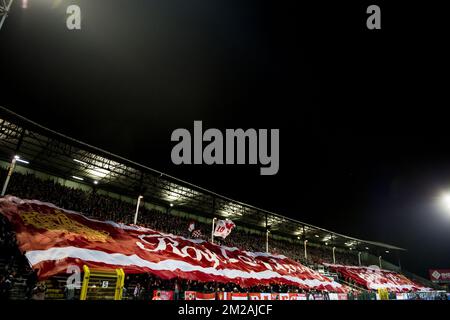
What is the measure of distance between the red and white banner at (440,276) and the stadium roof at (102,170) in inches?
1687

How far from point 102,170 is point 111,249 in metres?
17.9

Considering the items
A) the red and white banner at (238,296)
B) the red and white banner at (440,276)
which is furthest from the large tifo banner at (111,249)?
the red and white banner at (440,276)

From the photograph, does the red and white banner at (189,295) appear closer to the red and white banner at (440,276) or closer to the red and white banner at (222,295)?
the red and white banner at (222,295)

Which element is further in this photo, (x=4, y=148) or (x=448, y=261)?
(x=448, y=261)

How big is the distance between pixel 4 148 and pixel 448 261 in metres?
81.6

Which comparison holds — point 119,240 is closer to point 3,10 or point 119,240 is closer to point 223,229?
point 3,10

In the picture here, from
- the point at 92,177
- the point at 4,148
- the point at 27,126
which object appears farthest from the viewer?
the point at 92,177

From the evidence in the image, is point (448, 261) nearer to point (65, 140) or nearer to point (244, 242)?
point (244, 242)

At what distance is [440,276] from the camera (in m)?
63.4

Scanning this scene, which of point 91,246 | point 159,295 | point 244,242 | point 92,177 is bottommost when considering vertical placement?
point 159,295

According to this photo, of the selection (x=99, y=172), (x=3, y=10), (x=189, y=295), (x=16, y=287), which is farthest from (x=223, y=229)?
(x=3, y=10)

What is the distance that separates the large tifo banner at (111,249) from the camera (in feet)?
35.5
